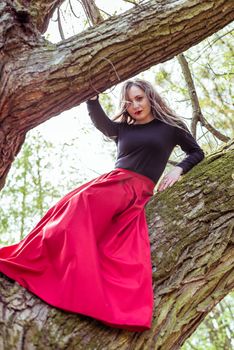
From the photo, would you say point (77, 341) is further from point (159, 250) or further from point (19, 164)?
point (19, 164)

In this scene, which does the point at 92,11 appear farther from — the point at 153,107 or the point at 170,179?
the point at 170,179

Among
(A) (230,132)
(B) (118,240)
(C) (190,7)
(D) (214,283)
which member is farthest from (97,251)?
(A) (230,132)

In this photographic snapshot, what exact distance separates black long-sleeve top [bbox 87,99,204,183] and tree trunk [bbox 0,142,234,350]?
0.14 m

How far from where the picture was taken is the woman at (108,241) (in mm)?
1938

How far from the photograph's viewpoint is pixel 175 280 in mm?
2096

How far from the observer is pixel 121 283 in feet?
6.61

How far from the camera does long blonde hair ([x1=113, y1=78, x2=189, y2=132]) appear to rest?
2777 millimetres

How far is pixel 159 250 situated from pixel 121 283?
29cm

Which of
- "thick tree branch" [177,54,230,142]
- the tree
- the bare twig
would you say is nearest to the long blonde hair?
the bare twig

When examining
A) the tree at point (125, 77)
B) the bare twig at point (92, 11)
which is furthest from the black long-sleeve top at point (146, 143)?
the bare twig at point (92, 11)

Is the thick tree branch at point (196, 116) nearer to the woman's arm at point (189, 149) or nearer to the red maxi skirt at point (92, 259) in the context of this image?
the woman's arm at point (189, 149)

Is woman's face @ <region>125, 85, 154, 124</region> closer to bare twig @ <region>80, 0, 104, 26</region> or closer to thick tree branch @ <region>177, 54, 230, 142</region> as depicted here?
bare twig @ <region>80, 0, 104, 26</region>

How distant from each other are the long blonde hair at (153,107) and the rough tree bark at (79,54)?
0.63 m

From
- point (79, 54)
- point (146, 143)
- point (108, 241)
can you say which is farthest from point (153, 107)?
point (108, 241)
